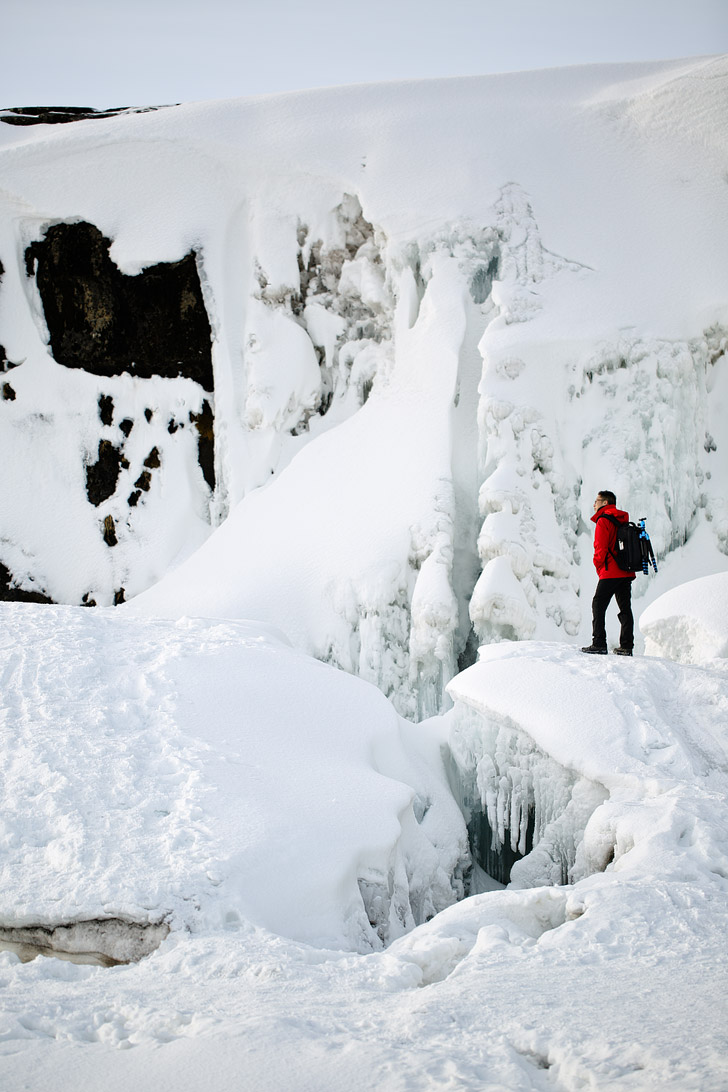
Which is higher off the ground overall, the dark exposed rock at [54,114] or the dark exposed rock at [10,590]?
the dark exposed rock at [54,114]

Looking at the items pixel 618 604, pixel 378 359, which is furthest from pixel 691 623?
pixel 378 359

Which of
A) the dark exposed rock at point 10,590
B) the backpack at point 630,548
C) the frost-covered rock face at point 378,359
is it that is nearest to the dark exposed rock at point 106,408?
the frost-covered rock face at point 378,359

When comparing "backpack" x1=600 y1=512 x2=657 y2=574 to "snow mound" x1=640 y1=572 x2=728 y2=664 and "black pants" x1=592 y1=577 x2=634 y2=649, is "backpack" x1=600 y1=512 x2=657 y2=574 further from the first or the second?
"snow mound" x1=640 y1=572 x2=728 y2=664

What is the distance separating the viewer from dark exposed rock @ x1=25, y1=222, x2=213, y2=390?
46.2 feet

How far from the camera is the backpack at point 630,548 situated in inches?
264

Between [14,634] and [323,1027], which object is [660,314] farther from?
[323,1027]

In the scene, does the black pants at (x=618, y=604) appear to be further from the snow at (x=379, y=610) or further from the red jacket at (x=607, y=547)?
the snow at (x=379, y=610)

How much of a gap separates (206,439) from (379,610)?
211 inches

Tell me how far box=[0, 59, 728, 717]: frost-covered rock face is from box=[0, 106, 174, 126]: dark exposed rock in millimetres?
1545

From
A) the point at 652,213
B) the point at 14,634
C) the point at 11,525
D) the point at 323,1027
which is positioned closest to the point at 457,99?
the point at 652,213

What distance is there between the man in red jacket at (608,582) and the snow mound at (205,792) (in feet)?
5.68

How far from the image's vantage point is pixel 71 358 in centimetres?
1426

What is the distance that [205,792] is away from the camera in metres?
4.96

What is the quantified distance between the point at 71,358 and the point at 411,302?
5914 mm
